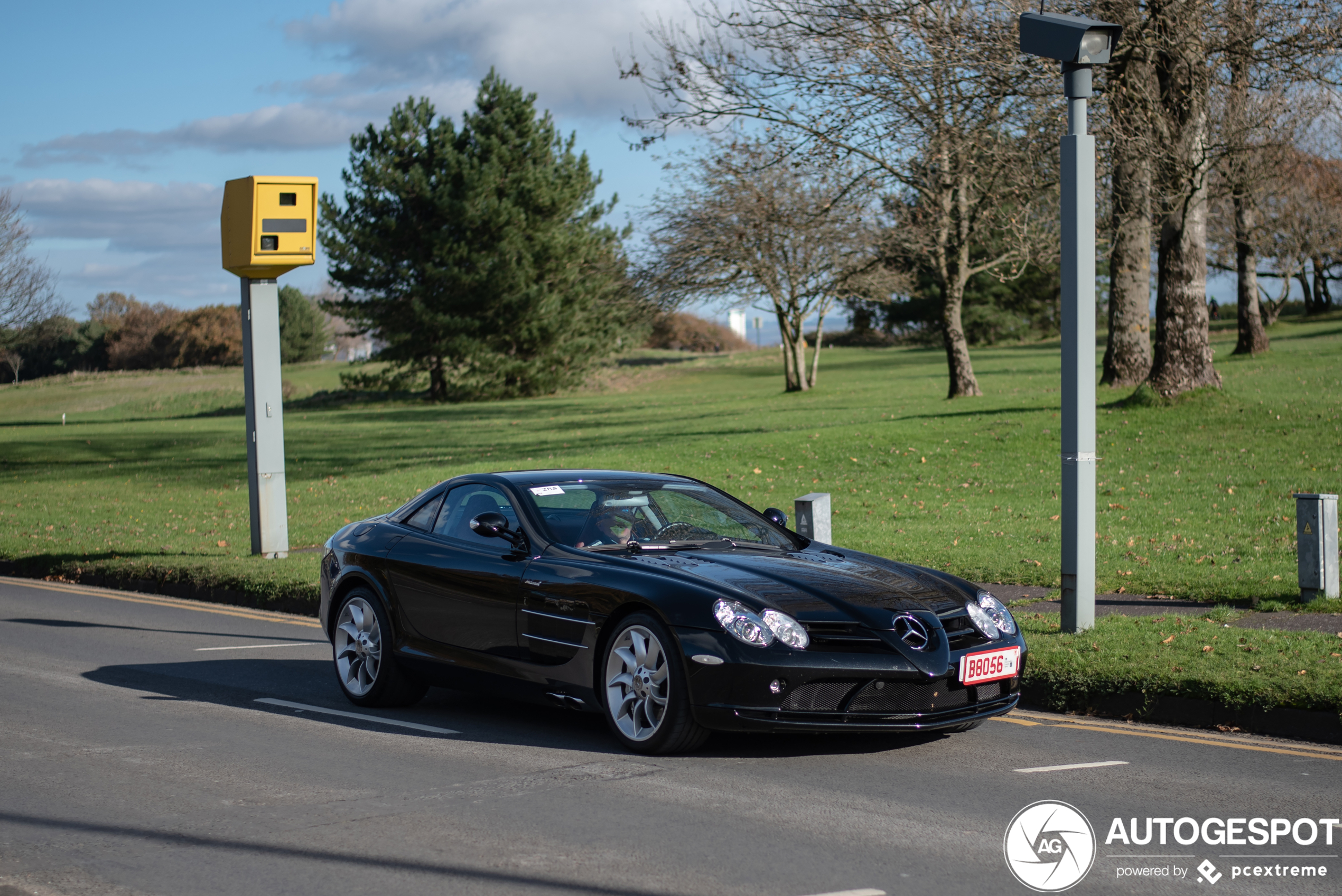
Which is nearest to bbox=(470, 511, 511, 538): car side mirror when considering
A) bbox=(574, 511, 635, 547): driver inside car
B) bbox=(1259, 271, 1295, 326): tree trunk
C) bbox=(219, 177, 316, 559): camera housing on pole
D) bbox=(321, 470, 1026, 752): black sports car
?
bbox=(321, 470, 1026, 752): black sports car

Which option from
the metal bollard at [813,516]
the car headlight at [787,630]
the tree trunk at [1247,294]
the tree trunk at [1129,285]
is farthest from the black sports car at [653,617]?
the tree trunk at [1247,294]

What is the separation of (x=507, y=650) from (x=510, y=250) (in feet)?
159

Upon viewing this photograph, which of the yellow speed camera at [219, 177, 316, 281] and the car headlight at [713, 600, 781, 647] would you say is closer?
the car headlight at [713, 600, 781, 647]

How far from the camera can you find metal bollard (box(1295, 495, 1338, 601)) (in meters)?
9.81

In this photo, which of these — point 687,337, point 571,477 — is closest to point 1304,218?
point 571,477

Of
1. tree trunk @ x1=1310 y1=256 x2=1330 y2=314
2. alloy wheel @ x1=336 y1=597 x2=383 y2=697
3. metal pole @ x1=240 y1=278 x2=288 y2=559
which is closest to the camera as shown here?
alloy wheel @ x1=336 y1=597 x2=383 y2=697

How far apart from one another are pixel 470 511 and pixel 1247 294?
41.3m

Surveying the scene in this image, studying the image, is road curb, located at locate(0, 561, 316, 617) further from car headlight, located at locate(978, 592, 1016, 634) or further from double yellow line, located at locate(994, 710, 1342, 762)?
car headlight, located at locate(978, 592, 1016, 634)

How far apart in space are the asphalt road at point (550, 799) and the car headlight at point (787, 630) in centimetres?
64

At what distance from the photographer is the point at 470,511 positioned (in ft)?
25.7

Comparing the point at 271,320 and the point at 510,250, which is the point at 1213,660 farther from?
the point at 510,250

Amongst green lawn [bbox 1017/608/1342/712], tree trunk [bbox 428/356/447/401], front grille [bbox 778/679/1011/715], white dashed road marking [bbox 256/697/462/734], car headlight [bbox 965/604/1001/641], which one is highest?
tree trunk [bbox 428/356/447/401]

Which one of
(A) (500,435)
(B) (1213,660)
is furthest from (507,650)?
(A) (500,435)

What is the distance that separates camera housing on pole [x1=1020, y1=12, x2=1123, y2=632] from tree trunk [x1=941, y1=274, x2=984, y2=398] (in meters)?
22.4
